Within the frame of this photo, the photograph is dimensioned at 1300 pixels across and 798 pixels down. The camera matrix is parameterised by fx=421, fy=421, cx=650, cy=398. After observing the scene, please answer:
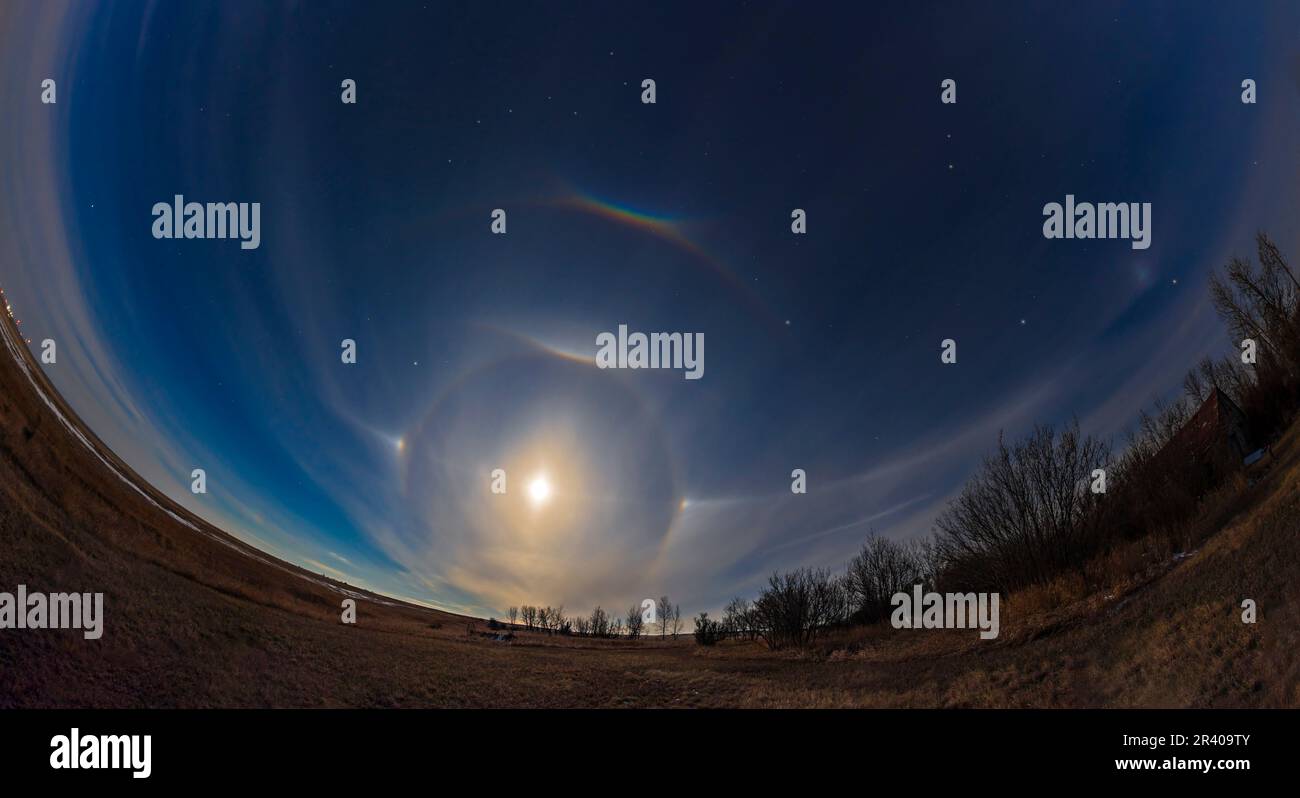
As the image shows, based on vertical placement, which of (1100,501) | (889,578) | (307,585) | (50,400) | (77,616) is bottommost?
(889,578)

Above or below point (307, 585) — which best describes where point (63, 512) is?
above

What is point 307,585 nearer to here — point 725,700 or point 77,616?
point 77,616

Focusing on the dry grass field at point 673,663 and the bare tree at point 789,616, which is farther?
the bare tree at point 789,616

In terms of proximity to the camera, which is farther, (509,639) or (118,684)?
(509,639)

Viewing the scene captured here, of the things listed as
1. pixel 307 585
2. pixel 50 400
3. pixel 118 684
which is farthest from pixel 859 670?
pixel 50 400

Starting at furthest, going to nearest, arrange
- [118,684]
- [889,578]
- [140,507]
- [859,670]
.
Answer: [889,578], [140,507], [859,670], [118,684]

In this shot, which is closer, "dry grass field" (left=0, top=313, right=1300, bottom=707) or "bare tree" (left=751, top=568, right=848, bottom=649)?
"dry grass field" (left=0, top=313, right=1300, bottom=707)
